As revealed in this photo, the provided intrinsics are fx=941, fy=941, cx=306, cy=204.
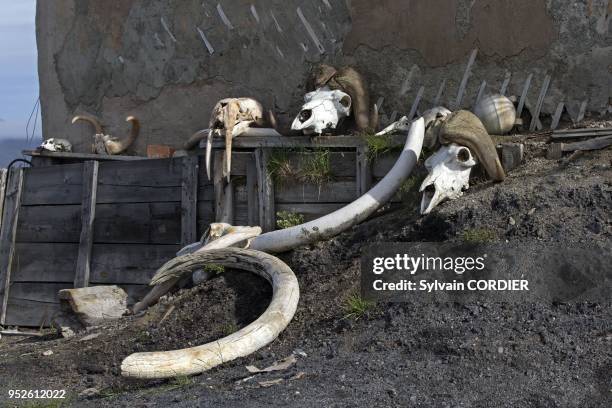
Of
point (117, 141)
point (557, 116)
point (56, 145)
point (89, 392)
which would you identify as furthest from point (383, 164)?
point (56, 145)

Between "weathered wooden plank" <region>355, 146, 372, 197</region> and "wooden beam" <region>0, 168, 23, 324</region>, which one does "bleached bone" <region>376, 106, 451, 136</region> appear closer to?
"weathered wooden plank" <region>355, 146, 372, 197</region>

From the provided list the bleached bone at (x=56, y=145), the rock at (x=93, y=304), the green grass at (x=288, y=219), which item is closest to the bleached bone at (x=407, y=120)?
the green grass at (x=288, y=219)

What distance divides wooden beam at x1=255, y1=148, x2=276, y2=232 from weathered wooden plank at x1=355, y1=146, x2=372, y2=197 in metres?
0.72

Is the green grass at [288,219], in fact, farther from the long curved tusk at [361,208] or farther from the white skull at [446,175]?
the white skull at [446,175]

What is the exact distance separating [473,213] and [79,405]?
2.70 meters

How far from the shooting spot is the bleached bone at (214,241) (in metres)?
7.12

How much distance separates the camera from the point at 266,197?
7430 millimetres

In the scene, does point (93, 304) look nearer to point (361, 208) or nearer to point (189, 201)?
point (189, 201)

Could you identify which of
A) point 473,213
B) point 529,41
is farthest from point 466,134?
point 529,41

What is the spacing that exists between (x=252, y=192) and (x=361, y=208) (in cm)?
112

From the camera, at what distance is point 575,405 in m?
4.46

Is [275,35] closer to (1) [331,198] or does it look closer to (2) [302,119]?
(2) [302,119]

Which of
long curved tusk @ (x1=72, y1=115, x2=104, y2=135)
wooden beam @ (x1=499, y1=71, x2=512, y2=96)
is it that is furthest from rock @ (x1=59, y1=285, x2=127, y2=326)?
wooden beam @ (x1=499, y1=71, x2=512, y2=96)

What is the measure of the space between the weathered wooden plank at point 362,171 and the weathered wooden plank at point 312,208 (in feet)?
0.69
